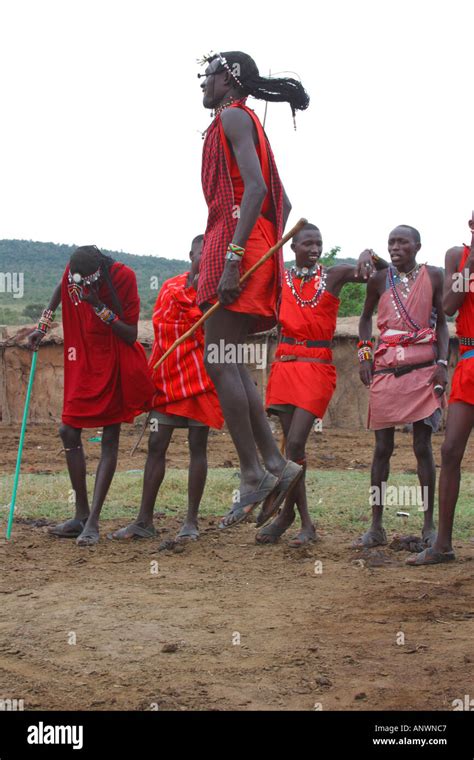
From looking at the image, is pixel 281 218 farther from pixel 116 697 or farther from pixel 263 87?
pixel 116 697

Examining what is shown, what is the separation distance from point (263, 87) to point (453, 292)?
1.66 meters

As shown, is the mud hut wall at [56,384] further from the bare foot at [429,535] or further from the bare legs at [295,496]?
the bare foot at [429,535]

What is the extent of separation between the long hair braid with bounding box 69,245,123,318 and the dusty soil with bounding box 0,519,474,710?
5.71 ft

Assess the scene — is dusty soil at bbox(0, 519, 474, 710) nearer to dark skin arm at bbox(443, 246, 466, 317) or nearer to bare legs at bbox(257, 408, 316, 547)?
bare legs at bbox(257, 408, 316, 547)

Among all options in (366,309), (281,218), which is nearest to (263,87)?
(281,218)

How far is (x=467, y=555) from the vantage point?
20.6 ft

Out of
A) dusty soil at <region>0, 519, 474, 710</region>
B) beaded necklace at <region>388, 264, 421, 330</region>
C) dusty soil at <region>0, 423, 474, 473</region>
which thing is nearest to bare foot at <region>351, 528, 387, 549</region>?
dusty soil at <region>0, 519, 474, 710</region>

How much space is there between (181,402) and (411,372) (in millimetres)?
1645

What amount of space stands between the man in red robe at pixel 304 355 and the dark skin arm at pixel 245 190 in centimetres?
197

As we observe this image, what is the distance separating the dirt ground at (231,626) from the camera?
3871 mm

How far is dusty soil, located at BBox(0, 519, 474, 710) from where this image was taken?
387 centimetres

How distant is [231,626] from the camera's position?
4754 millimetres

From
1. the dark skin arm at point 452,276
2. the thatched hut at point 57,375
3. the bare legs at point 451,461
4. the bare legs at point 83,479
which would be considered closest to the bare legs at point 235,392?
the bare legs at point 451,461
